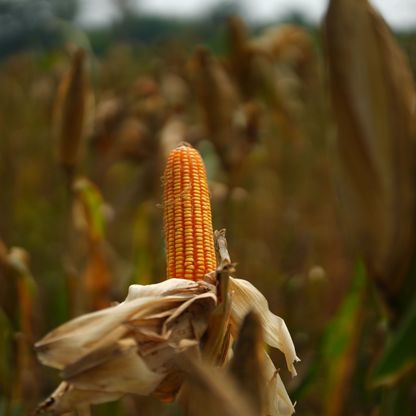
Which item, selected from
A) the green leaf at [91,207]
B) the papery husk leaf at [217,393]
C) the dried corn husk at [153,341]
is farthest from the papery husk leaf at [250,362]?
the green leaf at [91,207]

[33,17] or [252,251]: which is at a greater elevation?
[252,251]

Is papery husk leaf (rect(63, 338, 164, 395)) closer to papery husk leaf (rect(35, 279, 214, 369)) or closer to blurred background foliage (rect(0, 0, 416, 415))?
papery husk leaf (rect(35, 279, 214, 369))

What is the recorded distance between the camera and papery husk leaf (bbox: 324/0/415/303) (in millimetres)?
742

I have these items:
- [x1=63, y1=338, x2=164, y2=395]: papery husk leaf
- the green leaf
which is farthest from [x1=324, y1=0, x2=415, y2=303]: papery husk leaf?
the green leaf

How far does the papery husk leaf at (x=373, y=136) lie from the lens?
74 centimetres

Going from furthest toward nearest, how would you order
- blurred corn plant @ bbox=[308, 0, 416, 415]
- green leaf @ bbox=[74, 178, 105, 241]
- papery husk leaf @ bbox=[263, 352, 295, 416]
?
green leaf @ bbox=[74, 178, 105, 241] < papery husk leaf @ bbox=[263, 352, 295, 416] < blurred corn plant @ bbox=[308, 0, 416, 415]

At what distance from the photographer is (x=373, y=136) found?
768 mm

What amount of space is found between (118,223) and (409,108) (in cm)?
331

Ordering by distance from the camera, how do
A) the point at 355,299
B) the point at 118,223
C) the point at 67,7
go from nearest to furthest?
1. the point at 355,299
2. the point at 118,223
3. the point at 67,7

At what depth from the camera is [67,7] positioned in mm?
12992

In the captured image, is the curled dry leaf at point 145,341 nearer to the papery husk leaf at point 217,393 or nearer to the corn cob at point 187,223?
the corn cob at point 187,223

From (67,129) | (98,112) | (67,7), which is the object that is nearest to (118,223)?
(98,112)

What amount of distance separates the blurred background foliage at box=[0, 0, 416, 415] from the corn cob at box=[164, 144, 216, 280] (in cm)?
18

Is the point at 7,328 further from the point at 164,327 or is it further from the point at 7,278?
the point at 164,327
